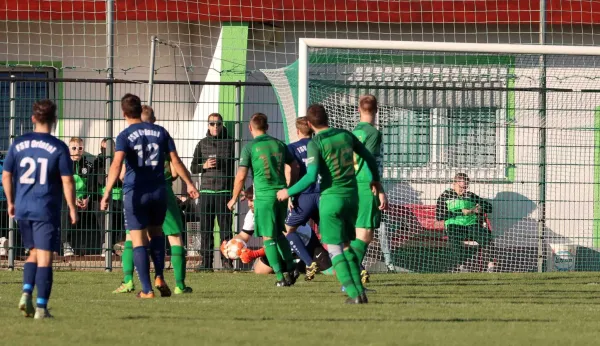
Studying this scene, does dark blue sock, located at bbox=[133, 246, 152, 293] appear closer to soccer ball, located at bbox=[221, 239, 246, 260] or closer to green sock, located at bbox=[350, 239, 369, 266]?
green sock, located at bbox=[350, 239, 369, 266]

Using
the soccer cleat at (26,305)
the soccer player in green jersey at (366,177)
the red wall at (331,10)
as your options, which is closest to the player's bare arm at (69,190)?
the soccer cleat at (26,305)

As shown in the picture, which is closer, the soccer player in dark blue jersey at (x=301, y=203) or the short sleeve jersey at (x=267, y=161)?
the short sleeve jersey at (x=267, y=161)

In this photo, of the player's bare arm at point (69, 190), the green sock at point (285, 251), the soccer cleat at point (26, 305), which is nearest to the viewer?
the soccer cleat at point (26, 305)

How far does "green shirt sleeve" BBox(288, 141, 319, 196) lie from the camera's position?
10625 mm

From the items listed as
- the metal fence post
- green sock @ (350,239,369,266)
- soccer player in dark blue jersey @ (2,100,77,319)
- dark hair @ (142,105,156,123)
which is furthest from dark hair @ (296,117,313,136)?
soccer player in dark blue jersey @ (2,100,77,319)

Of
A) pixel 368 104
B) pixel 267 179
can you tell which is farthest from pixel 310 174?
pixel 267 179

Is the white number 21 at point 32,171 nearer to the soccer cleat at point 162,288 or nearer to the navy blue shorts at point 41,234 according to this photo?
the navy blue shorts at point 41,234

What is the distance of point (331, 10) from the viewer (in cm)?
1905

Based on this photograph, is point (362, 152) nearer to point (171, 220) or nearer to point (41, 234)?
point (171, 220)

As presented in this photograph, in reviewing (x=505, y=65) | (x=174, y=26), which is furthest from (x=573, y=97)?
(x=174, y=26)

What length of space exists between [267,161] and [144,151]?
2.22 meters

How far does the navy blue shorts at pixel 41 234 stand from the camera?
9.70m

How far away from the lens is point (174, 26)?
19.9 meters

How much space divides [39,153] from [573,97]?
9061 millimetres
